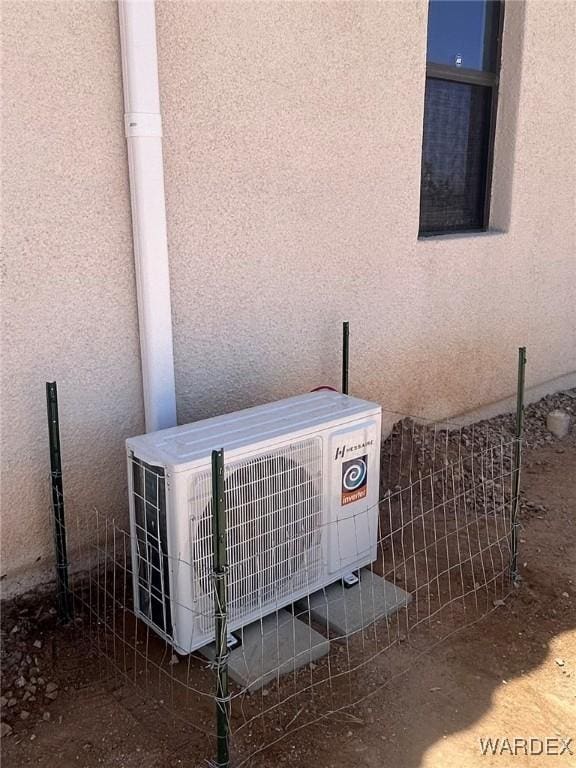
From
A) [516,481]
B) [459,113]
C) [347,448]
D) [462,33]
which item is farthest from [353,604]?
[462,33]

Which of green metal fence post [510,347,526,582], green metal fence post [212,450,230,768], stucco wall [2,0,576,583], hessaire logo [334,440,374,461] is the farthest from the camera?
green metal fence post [510,347,526,582]

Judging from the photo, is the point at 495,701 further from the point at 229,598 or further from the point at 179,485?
the point at 179,485

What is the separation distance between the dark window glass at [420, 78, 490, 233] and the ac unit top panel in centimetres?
209

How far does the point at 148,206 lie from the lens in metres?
2.97

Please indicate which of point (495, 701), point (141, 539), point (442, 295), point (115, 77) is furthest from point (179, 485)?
point (442, 295)

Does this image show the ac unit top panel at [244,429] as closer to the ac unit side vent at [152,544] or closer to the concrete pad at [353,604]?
the ac unit side vent at [152,544]

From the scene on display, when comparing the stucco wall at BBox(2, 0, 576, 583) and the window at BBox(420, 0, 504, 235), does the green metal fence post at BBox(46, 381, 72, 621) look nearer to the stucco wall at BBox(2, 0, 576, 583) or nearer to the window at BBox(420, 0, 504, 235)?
the stucco wall at BBox(2, 0, 576, 583)

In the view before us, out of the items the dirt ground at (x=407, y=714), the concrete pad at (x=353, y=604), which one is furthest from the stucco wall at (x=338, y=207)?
the dirt ground at (x=407, y=714)

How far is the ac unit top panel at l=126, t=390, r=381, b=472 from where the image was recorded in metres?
2.59

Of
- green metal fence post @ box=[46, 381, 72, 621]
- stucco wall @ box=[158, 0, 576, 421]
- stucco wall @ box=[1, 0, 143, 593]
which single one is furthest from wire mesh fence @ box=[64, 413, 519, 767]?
stucco wall @ box=[158, 0, 576, 421]

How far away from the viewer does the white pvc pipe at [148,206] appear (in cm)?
284

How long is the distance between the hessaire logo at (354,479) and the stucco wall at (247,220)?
79 centimetres

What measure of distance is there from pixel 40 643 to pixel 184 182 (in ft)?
6.50

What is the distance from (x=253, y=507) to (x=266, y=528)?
0.13m
